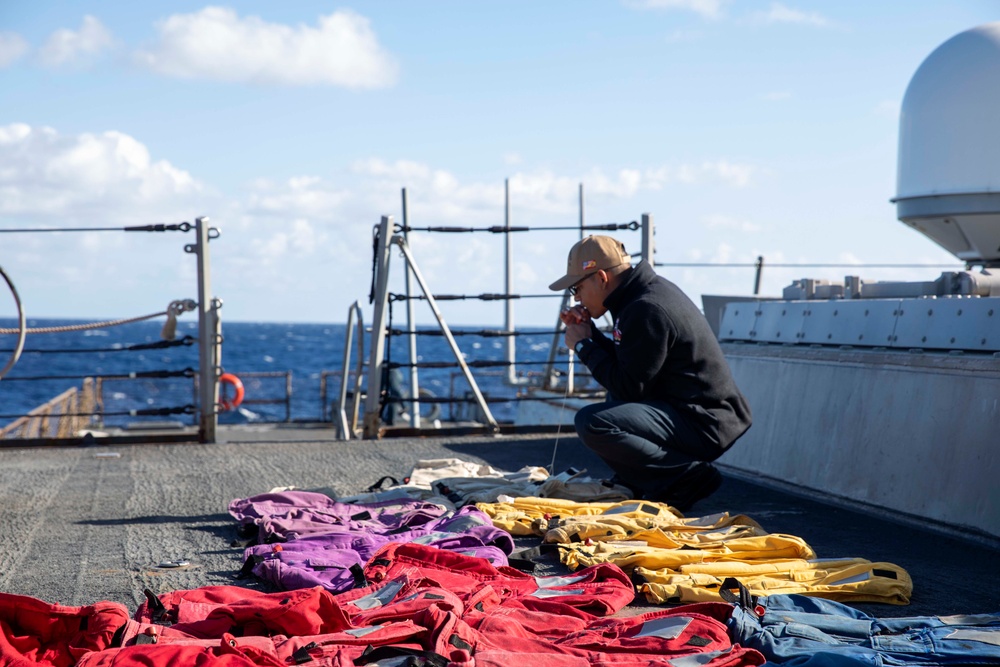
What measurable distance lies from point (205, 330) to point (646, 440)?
4165mm

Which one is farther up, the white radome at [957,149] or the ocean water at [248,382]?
the white radome at [957,149]

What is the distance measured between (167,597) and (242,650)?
695mm

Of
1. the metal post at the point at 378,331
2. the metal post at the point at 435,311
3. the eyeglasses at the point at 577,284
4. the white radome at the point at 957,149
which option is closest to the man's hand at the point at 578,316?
the eyeglasses at the point at 577,284

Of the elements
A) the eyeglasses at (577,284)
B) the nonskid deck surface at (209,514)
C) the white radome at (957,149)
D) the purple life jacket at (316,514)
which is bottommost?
the nonskid deck surface at (209,514)

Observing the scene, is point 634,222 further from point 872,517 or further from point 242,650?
point 242,650

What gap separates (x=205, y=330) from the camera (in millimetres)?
7809

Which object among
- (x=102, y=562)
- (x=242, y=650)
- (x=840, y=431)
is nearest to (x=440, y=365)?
(x=840, y=431)

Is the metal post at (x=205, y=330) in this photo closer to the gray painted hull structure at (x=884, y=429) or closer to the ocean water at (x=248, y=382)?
the gray painted hull structure at (x=884, y=429)

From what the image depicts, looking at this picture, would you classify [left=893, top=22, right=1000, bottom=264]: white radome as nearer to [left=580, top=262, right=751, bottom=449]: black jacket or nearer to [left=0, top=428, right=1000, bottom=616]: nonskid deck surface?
[left=0, top=428, right=1000, bottom=616]: nonskid deck surface

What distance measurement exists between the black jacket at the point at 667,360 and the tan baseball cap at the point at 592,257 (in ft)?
0.40

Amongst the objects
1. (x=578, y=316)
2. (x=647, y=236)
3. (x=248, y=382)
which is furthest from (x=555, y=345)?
(x=248, y=382)

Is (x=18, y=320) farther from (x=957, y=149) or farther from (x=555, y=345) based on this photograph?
(x=555, y=345)

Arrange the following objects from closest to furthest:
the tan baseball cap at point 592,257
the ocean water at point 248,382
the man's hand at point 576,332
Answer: the tan baseball cap at point 592,257 → the man's hand at point 576,332 → the ocean water at point 248,382

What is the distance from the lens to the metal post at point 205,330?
783 centimetres
